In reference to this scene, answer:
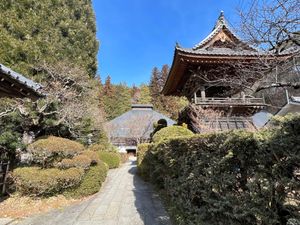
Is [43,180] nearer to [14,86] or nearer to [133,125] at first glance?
[14,86]

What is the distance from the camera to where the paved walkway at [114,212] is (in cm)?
495

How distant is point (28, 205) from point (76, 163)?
1.72 m

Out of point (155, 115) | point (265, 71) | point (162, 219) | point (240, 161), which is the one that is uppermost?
point (155, 115)

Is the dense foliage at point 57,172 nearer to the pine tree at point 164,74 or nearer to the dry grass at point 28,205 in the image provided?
the dry grass at point 28,205

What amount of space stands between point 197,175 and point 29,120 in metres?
8.35

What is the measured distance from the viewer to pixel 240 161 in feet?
7.73

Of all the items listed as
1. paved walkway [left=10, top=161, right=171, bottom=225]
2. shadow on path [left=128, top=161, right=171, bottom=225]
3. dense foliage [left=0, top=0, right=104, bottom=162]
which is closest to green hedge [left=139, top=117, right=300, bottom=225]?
shadow on path [left=128, top=161, right=171, bottom=225]

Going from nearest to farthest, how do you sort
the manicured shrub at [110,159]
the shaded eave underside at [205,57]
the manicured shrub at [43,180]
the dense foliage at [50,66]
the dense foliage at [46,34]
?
the manicured shrub at [43,180], the shaded eave underside at [205,57], the dense foliage at [50,66], the dense foliage at [46,34], the manicured shrub at [110,159]

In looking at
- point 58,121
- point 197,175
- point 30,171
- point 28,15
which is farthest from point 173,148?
point 28,15

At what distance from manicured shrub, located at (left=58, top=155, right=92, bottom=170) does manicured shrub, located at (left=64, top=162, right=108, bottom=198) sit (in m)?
0.39

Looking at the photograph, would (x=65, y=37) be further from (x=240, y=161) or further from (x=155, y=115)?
(x=155, y=115)

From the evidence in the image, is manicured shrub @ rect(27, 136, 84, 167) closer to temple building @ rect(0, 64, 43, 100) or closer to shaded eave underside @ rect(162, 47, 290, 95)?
temple building @ rect(0, 64, 43, 100)

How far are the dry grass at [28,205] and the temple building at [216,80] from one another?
613cm

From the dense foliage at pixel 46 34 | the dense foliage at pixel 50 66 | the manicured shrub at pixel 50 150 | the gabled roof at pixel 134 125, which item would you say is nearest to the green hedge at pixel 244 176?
the manicured shrub at pixel 50 150
